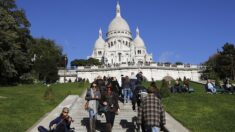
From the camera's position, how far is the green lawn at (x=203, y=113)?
51.3ft

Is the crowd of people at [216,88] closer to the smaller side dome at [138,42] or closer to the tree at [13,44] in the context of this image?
the tree at [13,44]

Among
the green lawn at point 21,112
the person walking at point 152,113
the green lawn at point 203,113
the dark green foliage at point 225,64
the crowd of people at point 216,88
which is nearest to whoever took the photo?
the person walking at point 152,113

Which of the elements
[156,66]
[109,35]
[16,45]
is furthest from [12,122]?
[109,35]

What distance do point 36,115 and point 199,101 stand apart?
8.76m

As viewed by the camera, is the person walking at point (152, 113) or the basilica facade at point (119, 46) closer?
the person walking at point (152, 113)

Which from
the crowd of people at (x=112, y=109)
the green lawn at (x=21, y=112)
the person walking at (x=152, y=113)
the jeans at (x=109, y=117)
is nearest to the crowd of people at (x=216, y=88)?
the crowd of people at (x=112, y=109)

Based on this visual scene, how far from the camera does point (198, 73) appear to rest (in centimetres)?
9356

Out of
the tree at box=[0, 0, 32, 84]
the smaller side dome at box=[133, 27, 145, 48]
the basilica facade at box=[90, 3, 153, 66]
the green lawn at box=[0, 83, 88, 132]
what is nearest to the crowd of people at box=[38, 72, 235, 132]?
the green lawn at box=[0, 83, 88, 132]

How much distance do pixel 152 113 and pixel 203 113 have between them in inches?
319

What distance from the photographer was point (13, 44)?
→ 47.1m

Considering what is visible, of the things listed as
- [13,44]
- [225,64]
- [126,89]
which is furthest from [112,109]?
[225,64]

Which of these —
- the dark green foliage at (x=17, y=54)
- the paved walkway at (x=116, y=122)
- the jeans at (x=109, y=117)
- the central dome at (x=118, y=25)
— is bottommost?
the paved walkway at (x=116, y=122)

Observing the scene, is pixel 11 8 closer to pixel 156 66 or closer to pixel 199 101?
pixel 199 101

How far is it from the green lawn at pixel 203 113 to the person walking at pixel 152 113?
13.5 ft
